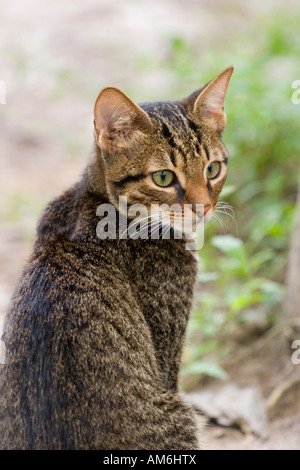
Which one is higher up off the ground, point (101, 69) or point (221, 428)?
point (101, 69)

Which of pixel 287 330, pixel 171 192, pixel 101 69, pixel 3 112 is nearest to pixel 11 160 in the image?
pixel 3 112

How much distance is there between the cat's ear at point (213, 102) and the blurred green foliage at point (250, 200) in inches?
57.3

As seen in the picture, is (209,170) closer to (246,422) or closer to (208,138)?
(208,138)

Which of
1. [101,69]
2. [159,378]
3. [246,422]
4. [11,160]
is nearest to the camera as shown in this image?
[159,378]

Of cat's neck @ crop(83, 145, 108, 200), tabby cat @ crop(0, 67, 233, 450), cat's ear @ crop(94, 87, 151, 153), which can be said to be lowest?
tabby cat @ crop(0, 67, 233, 450)

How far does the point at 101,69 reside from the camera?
9.59m

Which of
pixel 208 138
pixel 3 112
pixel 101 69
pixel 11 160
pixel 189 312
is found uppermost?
pixel 101 69

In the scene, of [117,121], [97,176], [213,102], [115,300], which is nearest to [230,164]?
[213,102]

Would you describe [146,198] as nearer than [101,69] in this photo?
Yes

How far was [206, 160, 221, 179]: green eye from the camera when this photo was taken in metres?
3.12

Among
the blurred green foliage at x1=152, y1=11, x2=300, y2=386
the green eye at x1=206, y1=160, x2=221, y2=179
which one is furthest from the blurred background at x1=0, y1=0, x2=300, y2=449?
the green eye at x1=206, y1=160, x2=221, y2=179

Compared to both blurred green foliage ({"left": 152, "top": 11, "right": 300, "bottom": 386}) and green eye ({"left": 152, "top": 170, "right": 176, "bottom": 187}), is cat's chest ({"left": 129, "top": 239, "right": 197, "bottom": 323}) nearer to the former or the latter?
Result: green eye ({"left": 152, "top": 170, "right": 176, "bottom": 187})

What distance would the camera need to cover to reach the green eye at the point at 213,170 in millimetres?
3117

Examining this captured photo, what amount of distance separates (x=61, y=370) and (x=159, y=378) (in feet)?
1.86
